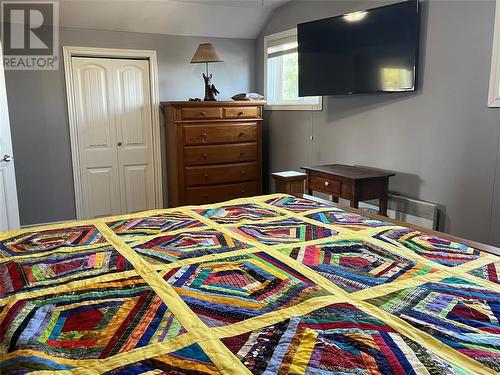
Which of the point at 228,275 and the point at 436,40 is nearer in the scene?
the point at 228,275

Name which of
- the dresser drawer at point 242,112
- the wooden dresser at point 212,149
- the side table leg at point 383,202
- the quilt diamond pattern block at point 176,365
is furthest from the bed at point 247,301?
the dresser drawer at point 242,112

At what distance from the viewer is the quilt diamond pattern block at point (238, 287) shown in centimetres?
116

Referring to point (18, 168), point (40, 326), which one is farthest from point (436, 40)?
point (18, 168)

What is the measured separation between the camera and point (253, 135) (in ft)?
16.1

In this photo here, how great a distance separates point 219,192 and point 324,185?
152 centimetres

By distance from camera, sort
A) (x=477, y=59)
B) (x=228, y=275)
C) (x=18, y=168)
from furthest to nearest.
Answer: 1. (x=18, y=168)
2. (x=477, y=59)
3. (x=228, y=275)

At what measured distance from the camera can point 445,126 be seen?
315cm

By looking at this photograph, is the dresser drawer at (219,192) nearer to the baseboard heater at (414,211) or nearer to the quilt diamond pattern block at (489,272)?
the baseboard heater at (414,211)

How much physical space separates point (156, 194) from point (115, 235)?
3.29 meters

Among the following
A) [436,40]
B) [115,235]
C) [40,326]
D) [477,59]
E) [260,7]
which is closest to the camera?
[40,326]

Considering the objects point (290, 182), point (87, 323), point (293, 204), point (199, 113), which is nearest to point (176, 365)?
point (87, 323)

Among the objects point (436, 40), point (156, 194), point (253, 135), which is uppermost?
point (436, 40)

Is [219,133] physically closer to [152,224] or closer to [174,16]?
[174,16]

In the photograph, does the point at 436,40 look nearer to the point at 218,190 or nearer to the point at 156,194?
the point at 218,190
